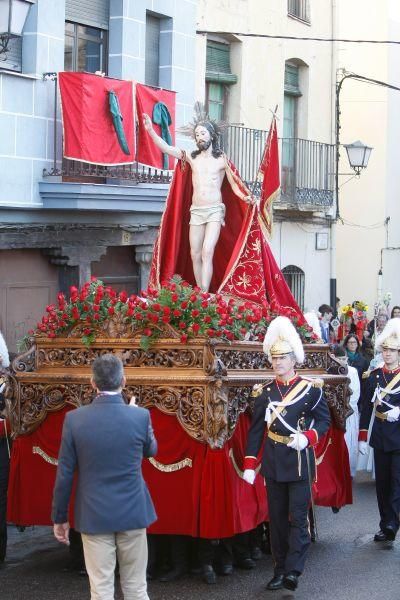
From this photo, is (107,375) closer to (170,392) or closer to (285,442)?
(170,392)

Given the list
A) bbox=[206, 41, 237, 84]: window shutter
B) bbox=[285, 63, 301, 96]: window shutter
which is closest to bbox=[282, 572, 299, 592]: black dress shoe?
bbox=[206, 41, 237, 84]: window shutter

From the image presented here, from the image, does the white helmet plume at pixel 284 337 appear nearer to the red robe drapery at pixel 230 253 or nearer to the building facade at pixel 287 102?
the red robe drapery at pixel 230 253

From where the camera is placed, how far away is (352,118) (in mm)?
26281

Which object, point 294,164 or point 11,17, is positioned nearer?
point 11,17

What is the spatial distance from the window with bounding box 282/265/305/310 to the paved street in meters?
12.7

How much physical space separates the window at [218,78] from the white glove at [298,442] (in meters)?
12.7

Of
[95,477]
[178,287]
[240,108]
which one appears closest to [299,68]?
[240,108]

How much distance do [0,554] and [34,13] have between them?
27.6ft

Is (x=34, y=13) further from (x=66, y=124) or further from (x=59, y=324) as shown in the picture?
(x=59, y=324)

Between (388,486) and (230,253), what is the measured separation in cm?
264

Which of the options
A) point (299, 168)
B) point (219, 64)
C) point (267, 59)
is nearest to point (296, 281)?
point (299, 168)

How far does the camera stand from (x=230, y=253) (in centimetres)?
1155

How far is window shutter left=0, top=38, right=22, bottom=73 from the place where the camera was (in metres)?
15.3

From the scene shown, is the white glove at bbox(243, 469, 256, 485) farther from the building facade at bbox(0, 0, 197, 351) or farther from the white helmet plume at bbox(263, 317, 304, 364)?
the building facade at bbox(0, 0, 197, 351)
